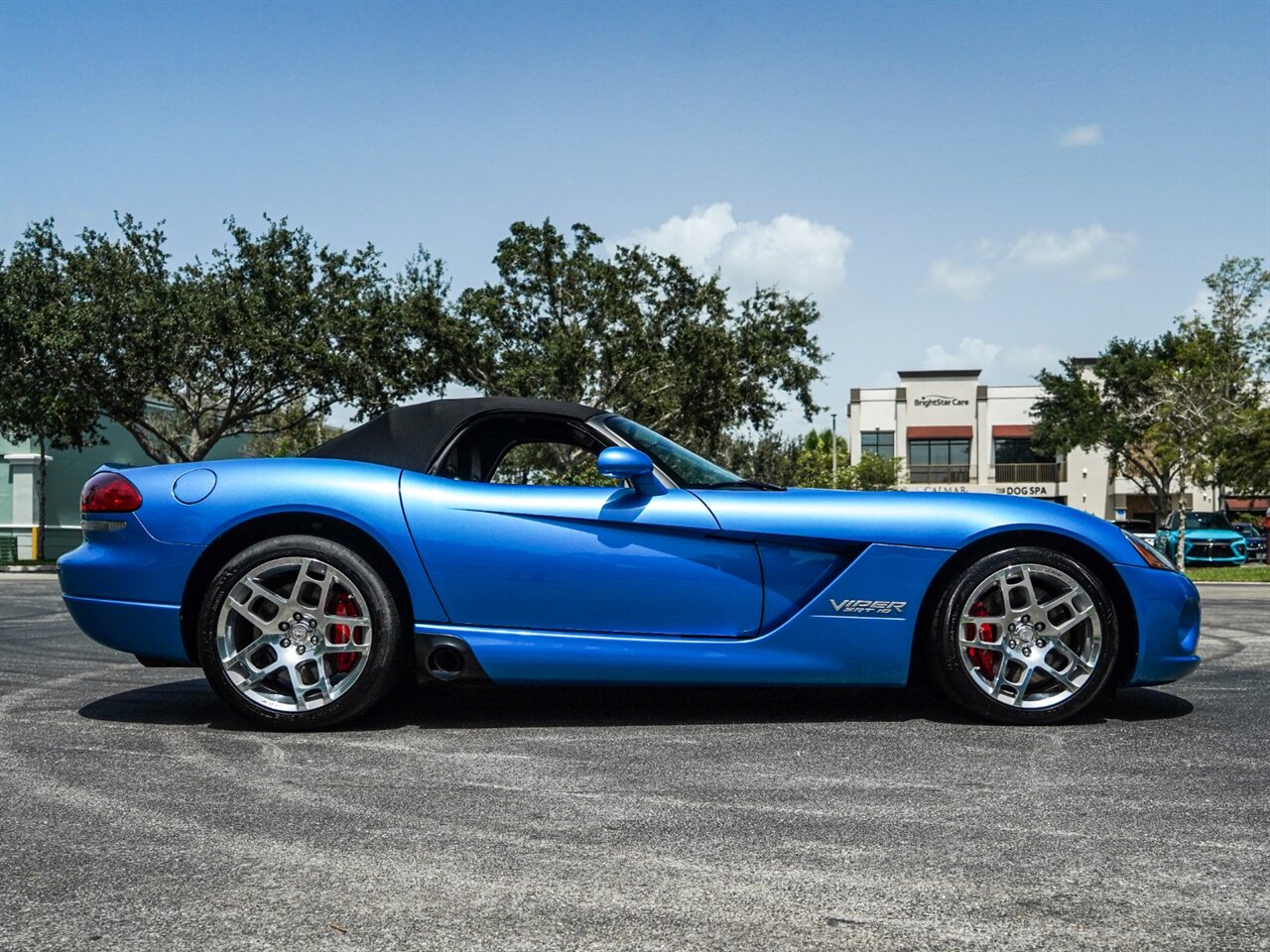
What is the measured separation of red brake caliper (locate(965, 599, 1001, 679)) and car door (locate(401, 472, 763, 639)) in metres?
0.79

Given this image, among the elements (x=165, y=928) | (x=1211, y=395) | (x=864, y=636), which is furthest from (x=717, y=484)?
(x=1211, y=395)

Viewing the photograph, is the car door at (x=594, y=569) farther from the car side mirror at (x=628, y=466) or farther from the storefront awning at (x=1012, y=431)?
the storefront awning at (x=1012, y=431)

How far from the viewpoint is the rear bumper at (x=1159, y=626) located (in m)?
4.51

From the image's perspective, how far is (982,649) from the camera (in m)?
4.48

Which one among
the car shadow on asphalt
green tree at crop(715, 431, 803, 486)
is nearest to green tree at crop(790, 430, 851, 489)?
green tree at crop(715, 431, 803, 486)

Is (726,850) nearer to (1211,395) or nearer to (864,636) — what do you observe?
(864,636)

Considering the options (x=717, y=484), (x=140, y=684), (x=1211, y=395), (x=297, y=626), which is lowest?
(x=140, y=684)

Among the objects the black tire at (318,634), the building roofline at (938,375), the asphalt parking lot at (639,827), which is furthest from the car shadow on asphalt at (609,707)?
the building roofline at (938,375)

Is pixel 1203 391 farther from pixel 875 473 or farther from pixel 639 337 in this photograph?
pixel 875 473

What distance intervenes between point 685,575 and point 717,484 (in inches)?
18.5

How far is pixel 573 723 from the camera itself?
466 cm

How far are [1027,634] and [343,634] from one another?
2.55 metres

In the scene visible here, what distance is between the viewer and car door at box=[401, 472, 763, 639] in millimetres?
4445

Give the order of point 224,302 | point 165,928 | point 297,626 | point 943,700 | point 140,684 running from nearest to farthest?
point 165,928
point 297,626
point 943,700
point 140,684
point 224,302
